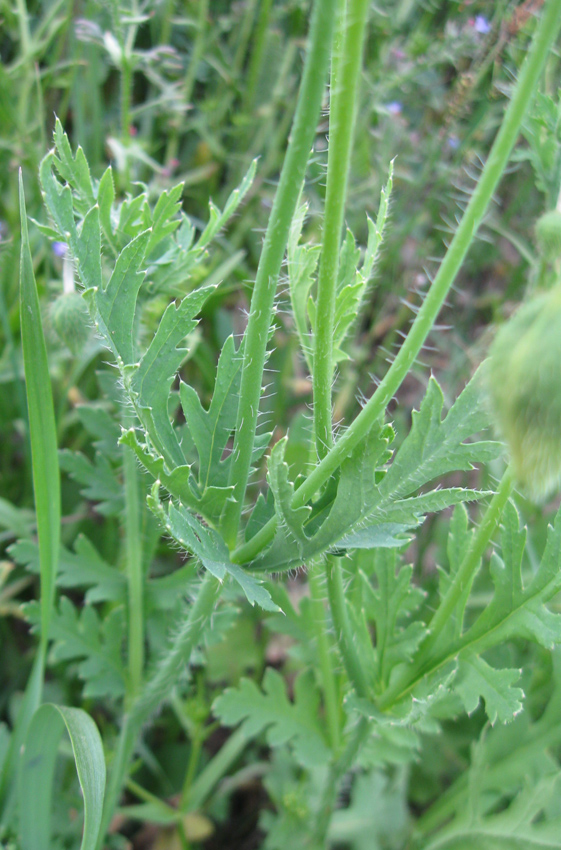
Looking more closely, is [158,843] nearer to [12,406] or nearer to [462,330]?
[12,406]

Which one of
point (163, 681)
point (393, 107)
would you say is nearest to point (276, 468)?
point (163, 681)

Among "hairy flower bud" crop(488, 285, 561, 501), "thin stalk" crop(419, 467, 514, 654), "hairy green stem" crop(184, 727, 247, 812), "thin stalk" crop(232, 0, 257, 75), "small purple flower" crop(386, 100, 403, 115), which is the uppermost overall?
"thin stalk" crop(232, 0, 257, 75)

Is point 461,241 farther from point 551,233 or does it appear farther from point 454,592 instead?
point 454,592

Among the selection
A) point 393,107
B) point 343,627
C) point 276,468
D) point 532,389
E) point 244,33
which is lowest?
point 343,627

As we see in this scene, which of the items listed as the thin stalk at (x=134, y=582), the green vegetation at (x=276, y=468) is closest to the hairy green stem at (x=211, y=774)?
the green vegetation at (x=276, y=468)

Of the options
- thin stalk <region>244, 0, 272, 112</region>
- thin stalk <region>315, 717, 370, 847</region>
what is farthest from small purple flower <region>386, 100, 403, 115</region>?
thin stalk <region>315, 717, 370, 847</region>

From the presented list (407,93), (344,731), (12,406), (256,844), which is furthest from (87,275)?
(407,93)

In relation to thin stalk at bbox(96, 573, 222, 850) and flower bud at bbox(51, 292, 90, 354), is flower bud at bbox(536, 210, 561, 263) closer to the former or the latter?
thin stalk at bbox(96, 573, 222, 850)
